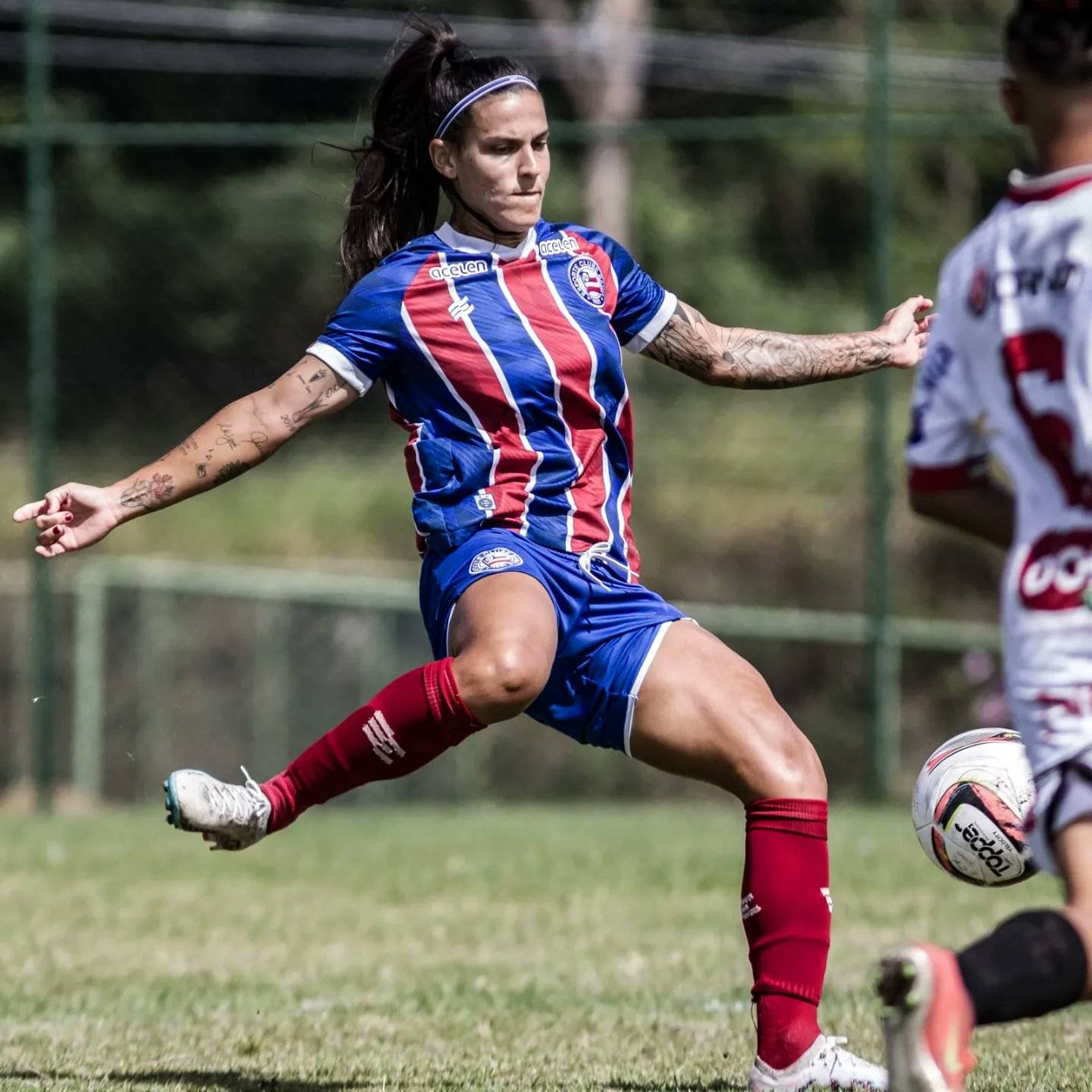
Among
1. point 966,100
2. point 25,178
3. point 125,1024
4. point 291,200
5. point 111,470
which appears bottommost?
point 125,1024

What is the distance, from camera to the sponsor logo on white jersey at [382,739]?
4125mm

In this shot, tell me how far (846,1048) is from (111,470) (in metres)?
12.4

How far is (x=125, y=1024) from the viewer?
494 cm

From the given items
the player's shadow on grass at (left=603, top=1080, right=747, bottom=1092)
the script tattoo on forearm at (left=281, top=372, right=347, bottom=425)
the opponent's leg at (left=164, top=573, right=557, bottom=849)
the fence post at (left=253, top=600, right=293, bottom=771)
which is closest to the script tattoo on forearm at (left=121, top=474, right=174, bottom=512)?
the script tattoo on forearm at (left=281, top=372, right=347, bottom=425)

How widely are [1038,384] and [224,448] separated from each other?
1.99 metres

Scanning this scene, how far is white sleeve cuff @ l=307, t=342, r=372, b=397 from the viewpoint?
4301mm

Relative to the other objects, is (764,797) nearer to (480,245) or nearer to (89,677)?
(480,245)

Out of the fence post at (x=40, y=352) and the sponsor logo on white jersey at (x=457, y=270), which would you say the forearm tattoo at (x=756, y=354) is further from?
the fence post at (x=40, y=352)

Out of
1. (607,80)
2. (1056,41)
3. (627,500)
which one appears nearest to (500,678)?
(627,500)

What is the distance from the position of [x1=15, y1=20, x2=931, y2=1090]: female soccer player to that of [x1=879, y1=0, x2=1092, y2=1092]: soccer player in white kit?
1.23m

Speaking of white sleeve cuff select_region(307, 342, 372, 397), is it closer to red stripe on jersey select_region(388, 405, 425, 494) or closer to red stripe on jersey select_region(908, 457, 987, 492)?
red stripe on jersey select_region(388, 405, 425, 494)

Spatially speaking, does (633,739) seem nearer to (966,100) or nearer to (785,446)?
(785,446)

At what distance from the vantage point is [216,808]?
404 centimetres

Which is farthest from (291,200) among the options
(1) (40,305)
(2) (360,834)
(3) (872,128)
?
(2) (360,834)
